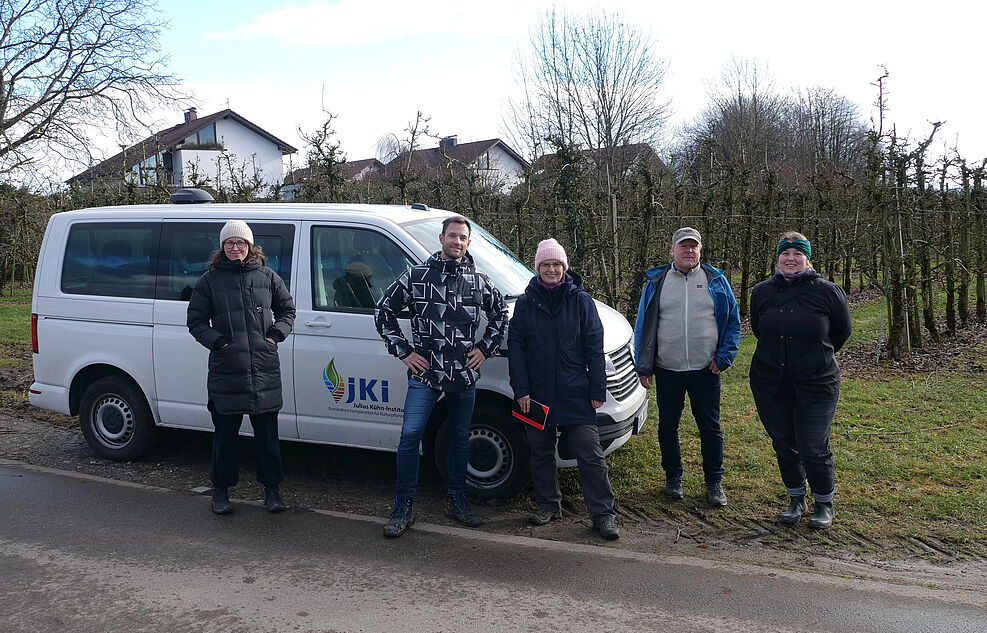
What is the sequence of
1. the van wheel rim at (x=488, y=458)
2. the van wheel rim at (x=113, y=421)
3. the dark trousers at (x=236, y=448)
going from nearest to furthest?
the dark trousers at (x=236, y=448) → the van wheel rim at (x=488, y=458) → the van wheel rim at (x=113, y=421)

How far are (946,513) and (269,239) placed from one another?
5.09m

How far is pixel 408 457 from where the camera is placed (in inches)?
194

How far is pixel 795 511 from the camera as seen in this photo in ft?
16.3

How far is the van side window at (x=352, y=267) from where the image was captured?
18.0 feet

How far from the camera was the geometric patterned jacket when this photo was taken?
4.82 meters

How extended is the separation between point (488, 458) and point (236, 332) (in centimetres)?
193

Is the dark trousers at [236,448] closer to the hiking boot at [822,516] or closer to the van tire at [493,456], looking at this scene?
the van tire at [493,456]

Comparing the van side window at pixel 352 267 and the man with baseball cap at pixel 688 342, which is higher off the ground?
the van side window at pixel 352 267

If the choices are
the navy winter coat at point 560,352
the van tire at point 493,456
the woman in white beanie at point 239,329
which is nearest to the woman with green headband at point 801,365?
the navy winter coat at point 560,352

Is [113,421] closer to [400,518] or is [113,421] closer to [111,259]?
[111,259]

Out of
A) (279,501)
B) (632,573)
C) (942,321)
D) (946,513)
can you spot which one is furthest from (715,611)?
(942,321)

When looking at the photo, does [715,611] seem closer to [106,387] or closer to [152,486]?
[152,486]

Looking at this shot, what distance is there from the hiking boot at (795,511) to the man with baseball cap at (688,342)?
0.44 m

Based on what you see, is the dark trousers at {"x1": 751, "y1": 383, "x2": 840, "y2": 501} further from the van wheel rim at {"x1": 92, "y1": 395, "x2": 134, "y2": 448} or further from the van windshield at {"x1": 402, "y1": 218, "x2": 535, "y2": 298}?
the van wheel rim at {"x1": 92, "y1": 395, "x2": 134, "y2": 448}
